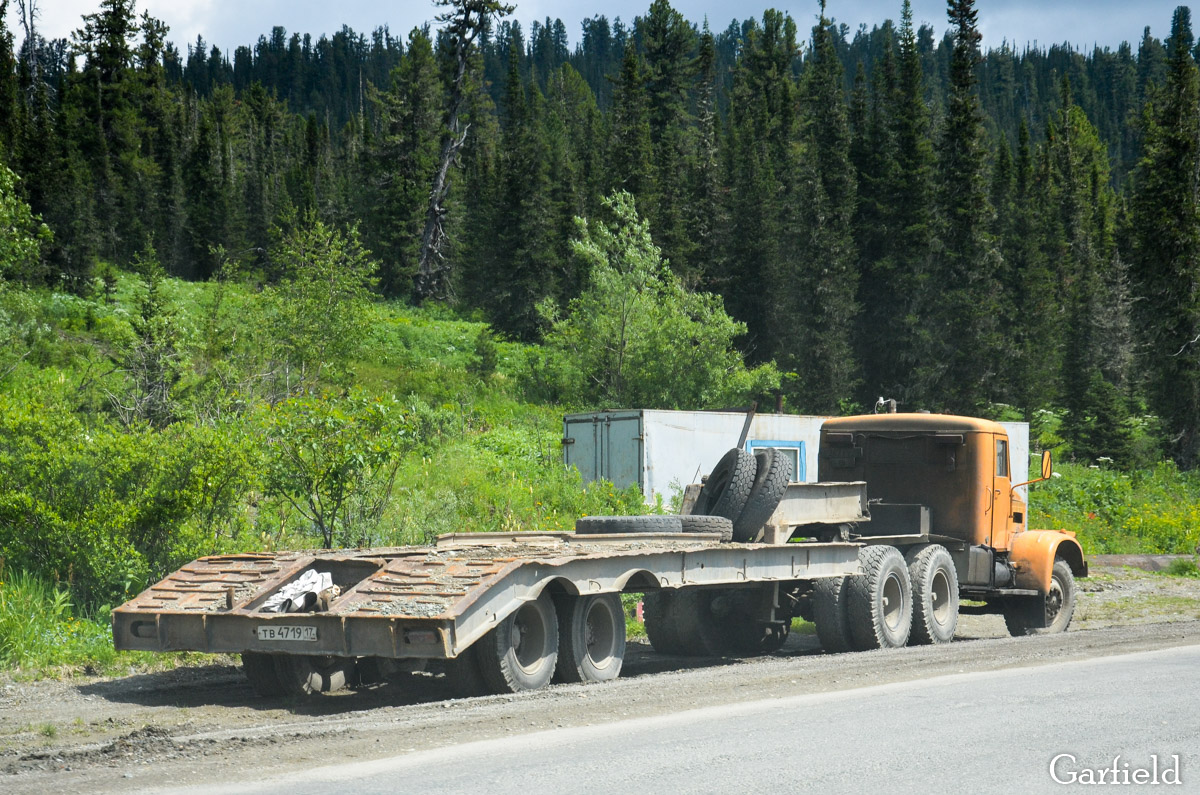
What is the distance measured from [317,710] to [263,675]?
0.77 meters

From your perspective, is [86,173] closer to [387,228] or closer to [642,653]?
[387,228]

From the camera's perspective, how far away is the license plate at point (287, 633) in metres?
8.29

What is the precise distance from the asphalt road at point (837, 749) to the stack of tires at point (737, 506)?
2771mm

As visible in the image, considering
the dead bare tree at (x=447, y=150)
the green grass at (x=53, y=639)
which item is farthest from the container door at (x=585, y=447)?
the dead bare tree at (x=447, y=150)

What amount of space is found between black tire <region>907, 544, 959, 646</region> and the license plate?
25.0 feet

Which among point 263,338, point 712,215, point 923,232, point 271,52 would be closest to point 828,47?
point 712,215

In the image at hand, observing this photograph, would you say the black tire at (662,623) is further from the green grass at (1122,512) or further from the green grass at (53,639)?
the green grass at (1122,512)

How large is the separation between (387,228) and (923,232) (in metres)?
31.8

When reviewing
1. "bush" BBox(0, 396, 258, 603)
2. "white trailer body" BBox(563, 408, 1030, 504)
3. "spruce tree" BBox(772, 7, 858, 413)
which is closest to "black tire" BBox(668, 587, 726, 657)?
"bush" BBox(0, 396, 258, 603)

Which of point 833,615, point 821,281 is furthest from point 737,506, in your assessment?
point 821,281

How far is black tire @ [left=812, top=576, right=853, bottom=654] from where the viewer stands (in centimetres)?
1245

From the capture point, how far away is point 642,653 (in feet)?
43.2

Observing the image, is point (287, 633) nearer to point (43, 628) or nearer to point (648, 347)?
point (43, 628)

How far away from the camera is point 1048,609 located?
15.1 m
